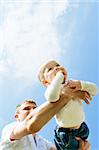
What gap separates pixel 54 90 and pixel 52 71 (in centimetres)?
19

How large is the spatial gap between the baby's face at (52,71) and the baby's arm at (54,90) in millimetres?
93

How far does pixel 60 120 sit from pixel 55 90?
202 mm

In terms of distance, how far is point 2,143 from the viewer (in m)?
2.22

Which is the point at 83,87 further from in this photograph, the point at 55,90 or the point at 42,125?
the point at 42,125

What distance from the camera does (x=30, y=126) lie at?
1.93 m

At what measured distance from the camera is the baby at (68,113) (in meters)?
1.98

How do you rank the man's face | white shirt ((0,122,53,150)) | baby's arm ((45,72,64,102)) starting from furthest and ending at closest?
the man's face → white shirt ((0,122,53,150)) → baby's arm ((45,72,64,102))

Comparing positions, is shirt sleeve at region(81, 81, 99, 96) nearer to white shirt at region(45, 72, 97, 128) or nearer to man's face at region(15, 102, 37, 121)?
white shirt at region(45, 72, 97, 128)

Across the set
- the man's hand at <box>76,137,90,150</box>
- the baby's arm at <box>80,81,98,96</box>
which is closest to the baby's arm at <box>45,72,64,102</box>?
the baby's arm at <box>80,81,98,96</box>

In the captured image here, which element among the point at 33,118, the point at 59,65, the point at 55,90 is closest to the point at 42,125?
the point at 33,118

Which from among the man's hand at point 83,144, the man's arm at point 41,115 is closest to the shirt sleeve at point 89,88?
the man's arm at point 41,115

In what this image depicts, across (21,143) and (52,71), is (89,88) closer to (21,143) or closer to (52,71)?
(52,71)

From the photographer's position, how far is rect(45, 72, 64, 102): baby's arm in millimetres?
1896

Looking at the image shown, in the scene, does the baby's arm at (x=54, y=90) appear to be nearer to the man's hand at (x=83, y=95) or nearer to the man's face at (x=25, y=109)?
the man's hand at (x=83, y=95)
